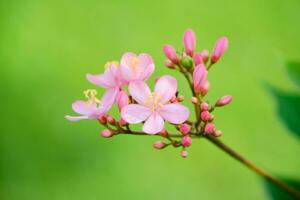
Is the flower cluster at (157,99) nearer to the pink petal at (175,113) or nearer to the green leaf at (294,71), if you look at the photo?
the pink petal at (175,113)

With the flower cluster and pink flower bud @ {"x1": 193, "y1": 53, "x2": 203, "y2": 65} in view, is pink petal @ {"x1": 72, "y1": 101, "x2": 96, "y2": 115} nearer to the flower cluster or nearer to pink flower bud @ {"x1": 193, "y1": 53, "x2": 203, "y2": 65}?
the flower cluster

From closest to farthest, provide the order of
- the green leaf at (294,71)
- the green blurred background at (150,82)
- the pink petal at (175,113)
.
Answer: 1. the pink petal at (175,113)
2. the green leaf at (294,71)
3. the green blurred background at (150,82)

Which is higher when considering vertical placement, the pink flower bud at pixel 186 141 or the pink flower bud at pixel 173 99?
the pink flower bud at pixel 173 99

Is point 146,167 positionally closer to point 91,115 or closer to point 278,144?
point 278,144

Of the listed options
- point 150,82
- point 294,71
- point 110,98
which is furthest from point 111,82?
point 150,82

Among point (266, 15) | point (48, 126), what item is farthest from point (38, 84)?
point (266, 15)

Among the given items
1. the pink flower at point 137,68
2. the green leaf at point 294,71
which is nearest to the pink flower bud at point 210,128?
the pink flower at point 137,68
